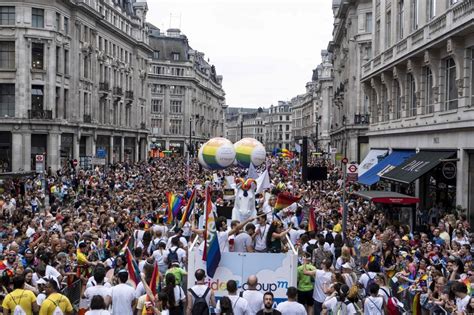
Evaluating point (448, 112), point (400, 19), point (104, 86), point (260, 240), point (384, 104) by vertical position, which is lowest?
point (260, 240)

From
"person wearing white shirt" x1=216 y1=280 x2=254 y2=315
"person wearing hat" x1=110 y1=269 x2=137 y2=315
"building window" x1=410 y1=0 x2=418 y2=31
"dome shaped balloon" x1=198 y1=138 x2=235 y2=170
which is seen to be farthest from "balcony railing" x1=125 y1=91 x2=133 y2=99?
"person wearing white shirt" x1=216 y1=280 x2=254 y2=315

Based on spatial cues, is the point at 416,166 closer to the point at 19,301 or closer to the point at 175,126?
the point at 19,301

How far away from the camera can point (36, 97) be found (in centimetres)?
4878

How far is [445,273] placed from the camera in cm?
1313

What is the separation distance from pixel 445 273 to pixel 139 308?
666cm

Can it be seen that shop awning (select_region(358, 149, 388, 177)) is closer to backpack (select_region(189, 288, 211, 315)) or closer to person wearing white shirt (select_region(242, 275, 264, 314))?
person wearing white shirt (select_region(242, 275, 264, 314))

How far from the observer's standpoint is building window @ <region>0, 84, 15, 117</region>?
47.9m

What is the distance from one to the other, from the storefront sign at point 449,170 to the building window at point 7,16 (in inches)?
1415

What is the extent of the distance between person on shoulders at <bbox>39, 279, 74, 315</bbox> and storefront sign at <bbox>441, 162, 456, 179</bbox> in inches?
682

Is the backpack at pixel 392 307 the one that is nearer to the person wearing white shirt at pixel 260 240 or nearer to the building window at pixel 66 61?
the person wearing white shirt at pixel 260 240

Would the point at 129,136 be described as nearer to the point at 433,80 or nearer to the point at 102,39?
the point at 102,39

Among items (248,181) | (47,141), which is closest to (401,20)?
(248,181)

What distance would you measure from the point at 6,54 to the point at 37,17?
3.69 metres

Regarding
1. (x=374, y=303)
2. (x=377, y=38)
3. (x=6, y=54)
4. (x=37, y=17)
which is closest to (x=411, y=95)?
(x=377, y=38)
